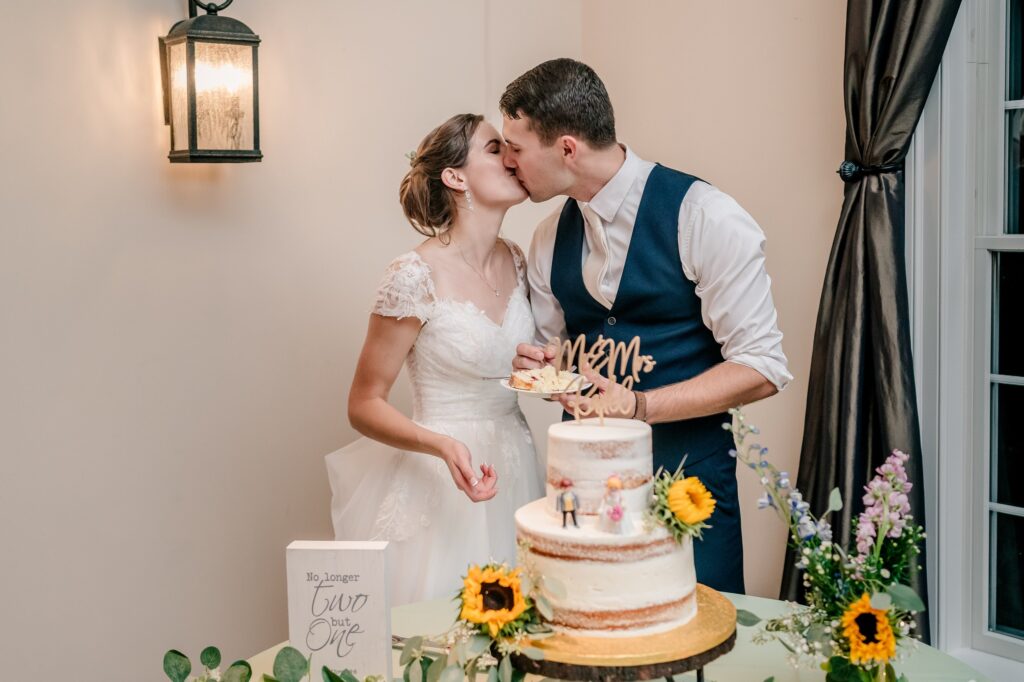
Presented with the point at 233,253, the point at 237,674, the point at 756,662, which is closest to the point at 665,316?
the point at 756,662

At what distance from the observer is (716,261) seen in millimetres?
2258

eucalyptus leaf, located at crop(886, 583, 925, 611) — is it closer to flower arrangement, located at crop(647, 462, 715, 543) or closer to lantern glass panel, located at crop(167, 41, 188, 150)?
flower arrangement, located at crop(647, 462, 715, 543)

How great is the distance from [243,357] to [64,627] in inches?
30.8

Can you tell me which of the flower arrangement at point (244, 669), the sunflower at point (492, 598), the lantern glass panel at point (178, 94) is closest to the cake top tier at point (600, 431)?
the sunflower at point (492, 598)

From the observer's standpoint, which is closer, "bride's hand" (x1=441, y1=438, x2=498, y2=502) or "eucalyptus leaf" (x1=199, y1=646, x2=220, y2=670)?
"eucalyptus leaf" (x1=199, y1=646, x2=220, y2=670)

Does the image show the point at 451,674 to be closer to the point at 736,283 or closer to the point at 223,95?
the point at 736,283

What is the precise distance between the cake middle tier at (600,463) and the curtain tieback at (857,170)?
1.34 metres

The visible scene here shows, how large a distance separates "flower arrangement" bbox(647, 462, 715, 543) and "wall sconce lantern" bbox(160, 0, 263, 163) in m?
1.51

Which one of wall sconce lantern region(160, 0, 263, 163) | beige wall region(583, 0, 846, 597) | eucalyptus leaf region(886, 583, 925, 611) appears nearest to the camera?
eucalyptus leaf region(886, 583, 925, 611)

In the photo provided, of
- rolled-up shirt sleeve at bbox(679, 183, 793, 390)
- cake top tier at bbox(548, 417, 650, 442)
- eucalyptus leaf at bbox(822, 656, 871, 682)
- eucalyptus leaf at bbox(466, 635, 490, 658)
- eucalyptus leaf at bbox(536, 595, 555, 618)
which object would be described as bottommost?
eucalyptus leaf at bbox(822, 656, 871, 682)

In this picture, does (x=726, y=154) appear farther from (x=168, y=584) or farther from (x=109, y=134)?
(x=168, y=584)

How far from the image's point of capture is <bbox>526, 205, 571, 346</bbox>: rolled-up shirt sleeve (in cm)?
257

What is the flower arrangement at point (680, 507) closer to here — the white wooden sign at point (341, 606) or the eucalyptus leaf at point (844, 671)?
the eucalyptus leaf at point (844, 671)

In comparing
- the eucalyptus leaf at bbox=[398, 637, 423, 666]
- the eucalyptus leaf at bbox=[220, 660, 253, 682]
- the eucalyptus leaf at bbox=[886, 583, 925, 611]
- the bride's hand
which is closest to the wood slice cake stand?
the eucalyptus leaf at bbox=[398, 637, 423, 666]
